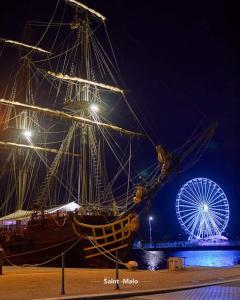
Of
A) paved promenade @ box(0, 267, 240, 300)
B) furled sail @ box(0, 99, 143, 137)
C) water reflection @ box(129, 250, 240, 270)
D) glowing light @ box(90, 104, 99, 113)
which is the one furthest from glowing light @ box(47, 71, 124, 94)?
paved promenade @ box(0, 267, 240, 300)

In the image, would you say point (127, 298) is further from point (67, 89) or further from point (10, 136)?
point (10, 136)

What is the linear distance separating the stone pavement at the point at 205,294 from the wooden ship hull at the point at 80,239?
1338 cm

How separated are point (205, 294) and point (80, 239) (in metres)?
18.9

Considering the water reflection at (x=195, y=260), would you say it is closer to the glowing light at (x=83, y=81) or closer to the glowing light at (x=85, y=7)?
the glowing light at (x=83, y=81)

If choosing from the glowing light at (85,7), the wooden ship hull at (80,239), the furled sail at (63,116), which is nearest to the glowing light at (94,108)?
the furled sail at (63,116)

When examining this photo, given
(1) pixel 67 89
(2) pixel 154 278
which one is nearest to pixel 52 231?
(1) pixel 67 89

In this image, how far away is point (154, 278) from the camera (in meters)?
15.9

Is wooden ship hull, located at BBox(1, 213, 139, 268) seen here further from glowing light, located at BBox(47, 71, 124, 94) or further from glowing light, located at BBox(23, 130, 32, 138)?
Answer: glowing light, located at BBox(23, 130, 32, 138)

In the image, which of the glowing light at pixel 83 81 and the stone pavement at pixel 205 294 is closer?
the stone pavement at pixel 205 294

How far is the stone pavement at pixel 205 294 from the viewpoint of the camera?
11102 mm

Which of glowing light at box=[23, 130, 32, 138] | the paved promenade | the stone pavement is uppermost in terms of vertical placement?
glowing light at box=[23, 130, 32, 138]

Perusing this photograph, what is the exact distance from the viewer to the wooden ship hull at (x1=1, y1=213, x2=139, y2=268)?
28.7 metres

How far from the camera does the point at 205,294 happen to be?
11.8 meters

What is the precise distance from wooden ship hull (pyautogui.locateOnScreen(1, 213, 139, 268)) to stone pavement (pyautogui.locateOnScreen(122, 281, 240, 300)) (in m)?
13.4
